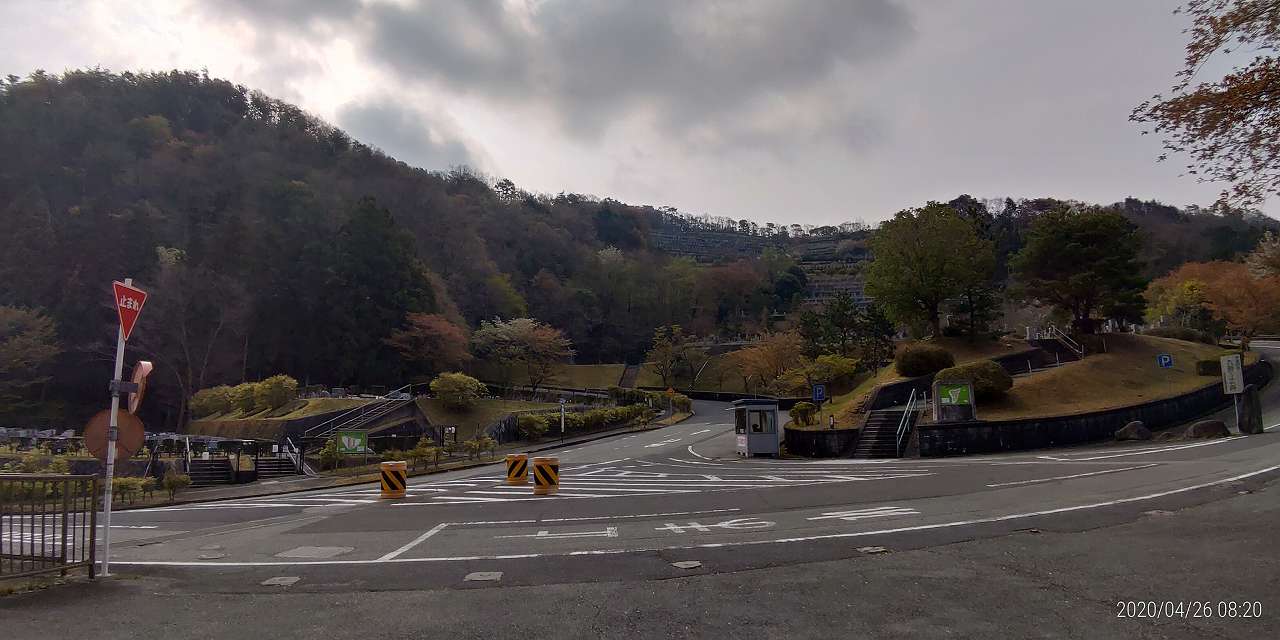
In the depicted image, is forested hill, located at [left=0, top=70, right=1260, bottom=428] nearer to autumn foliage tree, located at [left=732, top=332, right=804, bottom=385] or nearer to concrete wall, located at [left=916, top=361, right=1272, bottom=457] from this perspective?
autumn foliage tree, located at [left=732, top=332, right=804, bottom=385]

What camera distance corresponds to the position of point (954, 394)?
25.2m

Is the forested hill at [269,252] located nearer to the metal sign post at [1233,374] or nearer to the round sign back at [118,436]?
the metal sign post at [1233,374]

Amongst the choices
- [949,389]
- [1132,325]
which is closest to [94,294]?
[949,389]

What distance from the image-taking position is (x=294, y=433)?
119 ft

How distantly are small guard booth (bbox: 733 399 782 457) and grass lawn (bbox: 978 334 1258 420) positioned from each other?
8.19m

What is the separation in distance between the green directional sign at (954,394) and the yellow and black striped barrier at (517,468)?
640 inches

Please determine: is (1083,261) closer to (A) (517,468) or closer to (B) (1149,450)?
(B) (1149,450)

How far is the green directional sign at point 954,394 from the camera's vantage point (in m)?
25.0

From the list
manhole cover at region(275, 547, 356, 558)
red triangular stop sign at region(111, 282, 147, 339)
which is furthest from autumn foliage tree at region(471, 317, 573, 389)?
red triangular stop sign at region(111, 282, 147, 339)

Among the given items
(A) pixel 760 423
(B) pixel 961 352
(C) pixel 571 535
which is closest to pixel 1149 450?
(A) pixel 760 423

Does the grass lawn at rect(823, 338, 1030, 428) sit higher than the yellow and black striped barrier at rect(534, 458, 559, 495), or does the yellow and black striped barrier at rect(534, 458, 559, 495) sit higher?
the grass lawn at rect(823, 338, 1030, 428)

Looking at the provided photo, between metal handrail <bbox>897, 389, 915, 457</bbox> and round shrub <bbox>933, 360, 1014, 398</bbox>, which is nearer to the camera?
metal handrail <bbox>897, 389, 915, 457</bbox>

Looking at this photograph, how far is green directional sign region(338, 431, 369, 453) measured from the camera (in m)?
27.4

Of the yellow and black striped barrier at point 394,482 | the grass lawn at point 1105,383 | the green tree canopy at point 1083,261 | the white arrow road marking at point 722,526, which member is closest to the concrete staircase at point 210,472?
the yellow and black striped barrier at point 394,482
